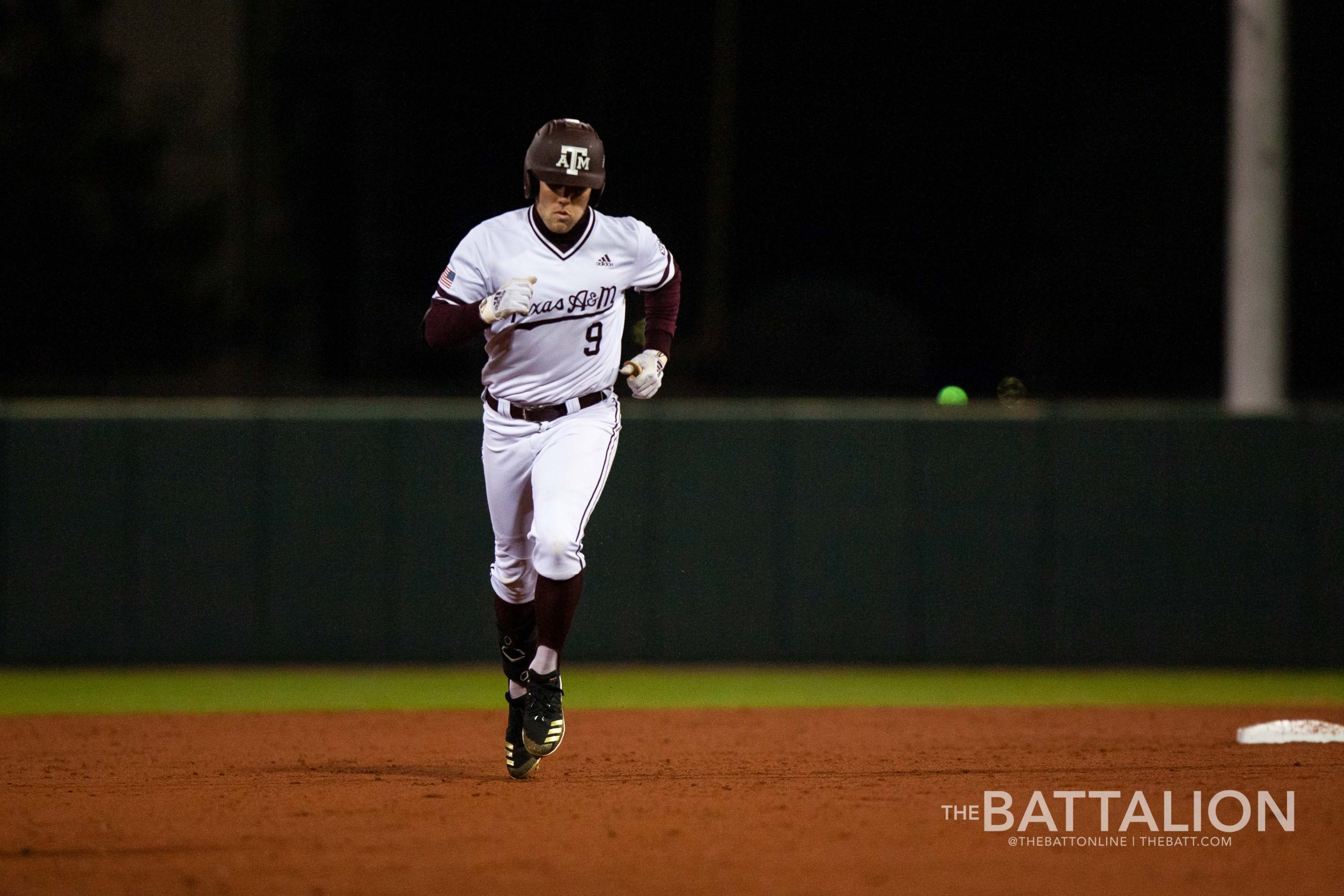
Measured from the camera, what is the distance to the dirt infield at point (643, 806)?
3.74m

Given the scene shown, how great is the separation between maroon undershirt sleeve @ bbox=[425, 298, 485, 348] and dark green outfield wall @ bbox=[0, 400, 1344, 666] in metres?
3.86

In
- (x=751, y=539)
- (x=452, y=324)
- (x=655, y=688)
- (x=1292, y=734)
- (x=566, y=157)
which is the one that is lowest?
(x=655, y=688)

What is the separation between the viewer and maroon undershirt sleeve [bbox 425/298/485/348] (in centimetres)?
512

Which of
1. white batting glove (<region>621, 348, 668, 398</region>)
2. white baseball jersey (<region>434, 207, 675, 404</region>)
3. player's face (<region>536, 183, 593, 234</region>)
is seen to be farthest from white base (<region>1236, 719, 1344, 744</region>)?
player's face (<region>536, 183, 593, 234</region>)

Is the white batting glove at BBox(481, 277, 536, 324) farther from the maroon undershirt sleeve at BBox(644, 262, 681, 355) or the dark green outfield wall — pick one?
the dark green outfield wall

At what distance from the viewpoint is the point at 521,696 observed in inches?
212

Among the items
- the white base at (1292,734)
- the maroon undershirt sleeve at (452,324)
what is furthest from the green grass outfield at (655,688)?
the maroon undershirt sleeve at (452,324)

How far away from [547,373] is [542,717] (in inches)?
46.2

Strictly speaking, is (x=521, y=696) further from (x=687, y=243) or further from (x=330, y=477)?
(x=687, y=243)

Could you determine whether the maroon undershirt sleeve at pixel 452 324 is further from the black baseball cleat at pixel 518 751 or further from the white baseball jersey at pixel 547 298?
the black baseball cleat at pixel 518 751

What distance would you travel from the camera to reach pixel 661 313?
5.70 m

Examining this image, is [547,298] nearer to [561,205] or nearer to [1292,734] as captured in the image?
[561,205]

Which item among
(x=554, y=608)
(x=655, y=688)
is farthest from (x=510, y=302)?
(x=655, y=688)

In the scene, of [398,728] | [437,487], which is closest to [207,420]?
[437,487]
